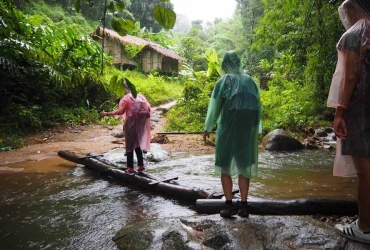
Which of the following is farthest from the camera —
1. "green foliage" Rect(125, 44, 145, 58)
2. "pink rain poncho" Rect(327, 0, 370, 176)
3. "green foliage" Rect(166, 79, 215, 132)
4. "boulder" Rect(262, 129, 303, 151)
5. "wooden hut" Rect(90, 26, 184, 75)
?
"wooden hut" Rect(90, 26, 184, 75)

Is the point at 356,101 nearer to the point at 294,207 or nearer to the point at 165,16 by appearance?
the point at 294,207

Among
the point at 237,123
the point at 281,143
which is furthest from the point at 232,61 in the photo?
the point at 281,143

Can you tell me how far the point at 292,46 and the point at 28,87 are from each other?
9424mm

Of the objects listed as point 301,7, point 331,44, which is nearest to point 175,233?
point 331,44

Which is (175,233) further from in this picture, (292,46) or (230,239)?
(292,46)

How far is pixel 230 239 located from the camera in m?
2.63

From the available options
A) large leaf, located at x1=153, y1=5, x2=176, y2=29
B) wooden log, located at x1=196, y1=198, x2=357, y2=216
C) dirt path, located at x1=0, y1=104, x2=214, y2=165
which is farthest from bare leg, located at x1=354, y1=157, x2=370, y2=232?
dirt path, located at x1=0, y1=104, x2=214, y2=165

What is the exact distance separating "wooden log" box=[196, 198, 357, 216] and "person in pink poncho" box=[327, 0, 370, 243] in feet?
2.34

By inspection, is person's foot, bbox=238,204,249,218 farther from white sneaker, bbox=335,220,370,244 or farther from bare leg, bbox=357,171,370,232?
bare leg, bbox=357,171,370,232

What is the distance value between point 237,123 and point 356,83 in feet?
3.69

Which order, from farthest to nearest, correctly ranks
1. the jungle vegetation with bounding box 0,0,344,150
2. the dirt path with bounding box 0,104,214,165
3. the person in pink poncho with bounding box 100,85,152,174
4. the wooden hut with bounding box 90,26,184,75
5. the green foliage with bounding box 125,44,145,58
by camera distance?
the wooden hut with bounding box 90,26,184,75 < the green foliage with bounding box 125,44,145,58 < the jungle vegetation with bounding box 0,0,344,150 < the dirt path with bounding box 0,104,214,165 < the person in pink poncho with bounding box 100,85,152,174

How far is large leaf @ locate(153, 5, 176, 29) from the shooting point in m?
1.14

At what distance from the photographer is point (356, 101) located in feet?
7.52

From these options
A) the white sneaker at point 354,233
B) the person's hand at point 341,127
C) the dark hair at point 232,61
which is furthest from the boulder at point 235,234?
the dark hair at point 232,61
